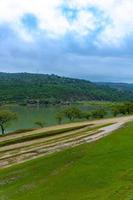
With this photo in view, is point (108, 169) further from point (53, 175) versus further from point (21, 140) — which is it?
point (21, 140)

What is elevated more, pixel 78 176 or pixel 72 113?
pixel 72 113

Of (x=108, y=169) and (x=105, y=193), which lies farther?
(x=108, y=169)

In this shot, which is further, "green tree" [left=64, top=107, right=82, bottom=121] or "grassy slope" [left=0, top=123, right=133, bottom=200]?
"green tree" [left=64, top=107, right=82, bottom=121]

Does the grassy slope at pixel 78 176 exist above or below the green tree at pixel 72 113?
below

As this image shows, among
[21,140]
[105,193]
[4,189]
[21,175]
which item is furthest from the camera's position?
[21,140]

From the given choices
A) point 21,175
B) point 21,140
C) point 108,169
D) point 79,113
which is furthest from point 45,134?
point 79,113

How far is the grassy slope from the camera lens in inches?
1101

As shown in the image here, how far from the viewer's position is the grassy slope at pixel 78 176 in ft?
91.8

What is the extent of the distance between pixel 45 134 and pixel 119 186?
184 ft

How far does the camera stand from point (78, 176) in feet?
109

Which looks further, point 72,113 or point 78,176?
point 72,113

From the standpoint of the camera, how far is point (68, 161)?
40531 mm

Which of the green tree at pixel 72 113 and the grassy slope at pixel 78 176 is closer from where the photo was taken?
the grassy slope at pixel 78 176

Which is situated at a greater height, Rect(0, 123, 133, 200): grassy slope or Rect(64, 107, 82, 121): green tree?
Rect(64, 107, 82, 121): green tree
